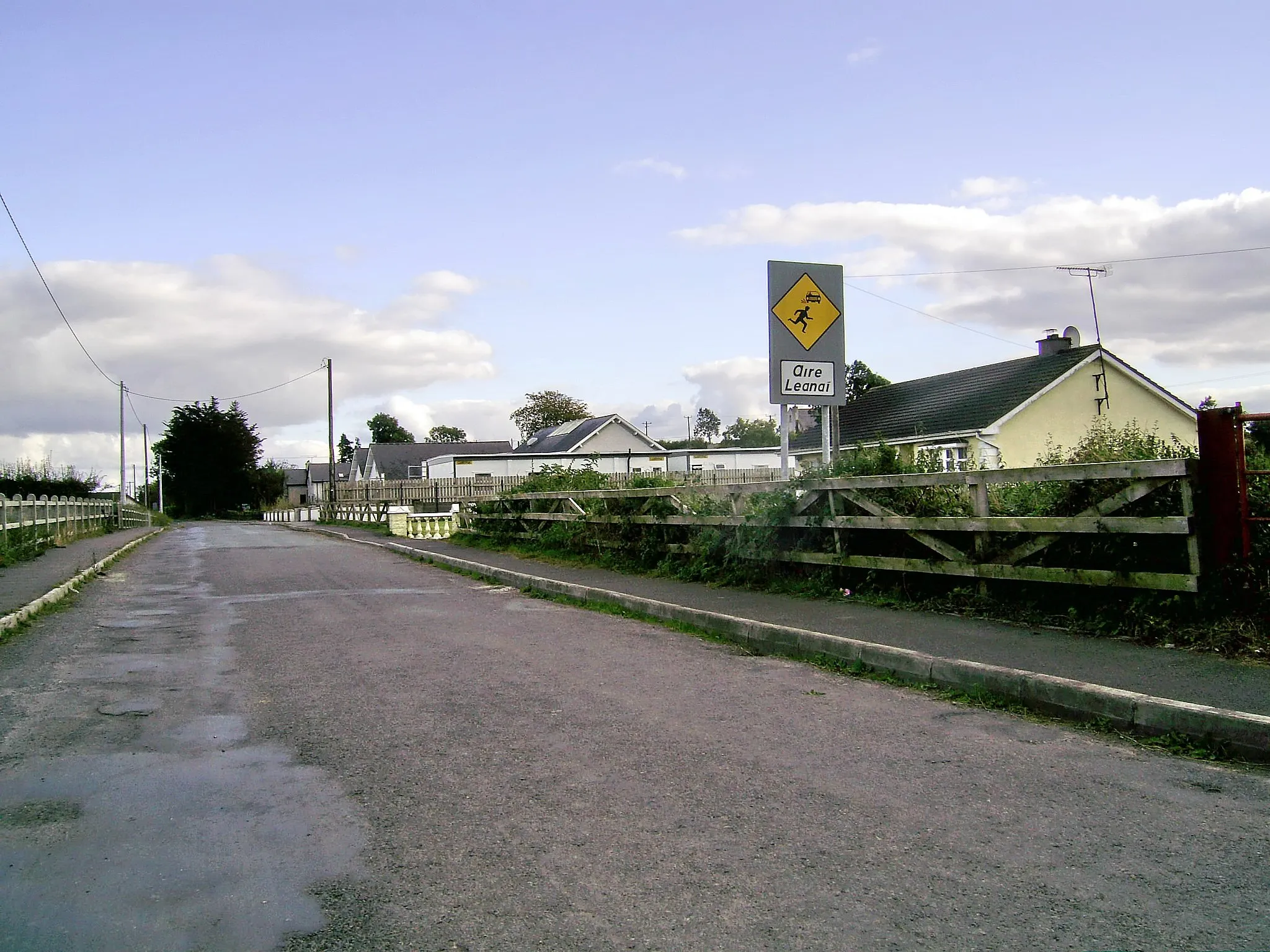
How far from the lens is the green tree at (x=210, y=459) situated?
8425 centimetres

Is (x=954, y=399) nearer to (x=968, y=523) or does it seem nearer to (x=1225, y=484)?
(x=968, y=523)

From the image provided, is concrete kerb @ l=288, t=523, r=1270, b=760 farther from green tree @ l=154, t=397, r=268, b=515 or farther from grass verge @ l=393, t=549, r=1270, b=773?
green tree @ l=154, t=397, r=268, b=515

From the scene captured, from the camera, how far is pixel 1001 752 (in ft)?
16.1

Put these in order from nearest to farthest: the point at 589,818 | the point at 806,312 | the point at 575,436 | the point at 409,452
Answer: the point at 589,818, the point at 806,312, the point at 575,436, the point at 409,452

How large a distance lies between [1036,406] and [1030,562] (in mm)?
22009

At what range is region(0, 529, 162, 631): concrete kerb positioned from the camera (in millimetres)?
9508

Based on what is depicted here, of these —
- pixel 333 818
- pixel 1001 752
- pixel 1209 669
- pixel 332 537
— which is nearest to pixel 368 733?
pixel 333 818

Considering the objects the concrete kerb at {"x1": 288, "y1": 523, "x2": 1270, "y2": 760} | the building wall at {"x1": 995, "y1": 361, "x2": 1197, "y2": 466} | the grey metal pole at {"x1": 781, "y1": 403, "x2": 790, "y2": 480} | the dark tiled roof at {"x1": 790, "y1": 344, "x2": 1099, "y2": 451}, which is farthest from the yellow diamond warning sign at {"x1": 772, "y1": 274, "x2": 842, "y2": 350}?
Result: the building wall at {"x1": 995, "y1": 361, "x2": 1197, "y2": 466}

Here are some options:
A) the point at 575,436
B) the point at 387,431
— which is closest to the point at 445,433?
the point at 387,431

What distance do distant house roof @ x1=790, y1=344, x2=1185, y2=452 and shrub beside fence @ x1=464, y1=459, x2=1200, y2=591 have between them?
44.9 ft

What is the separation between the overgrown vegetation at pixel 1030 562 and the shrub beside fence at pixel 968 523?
0.02 metres

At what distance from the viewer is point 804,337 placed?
11.7m

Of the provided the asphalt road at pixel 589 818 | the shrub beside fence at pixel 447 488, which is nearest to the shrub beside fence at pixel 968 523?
the asphalt road at pixel 589 818

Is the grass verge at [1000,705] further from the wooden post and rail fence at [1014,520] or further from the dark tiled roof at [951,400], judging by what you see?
the dark tiled roof at [951,400]
